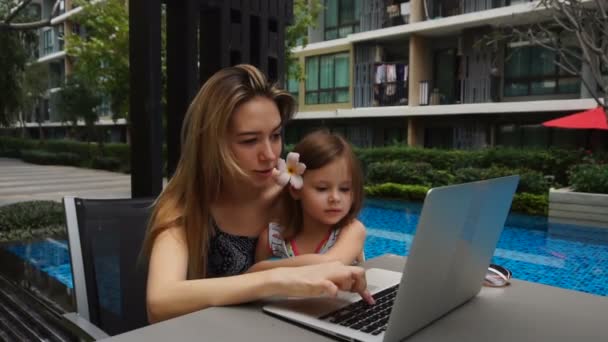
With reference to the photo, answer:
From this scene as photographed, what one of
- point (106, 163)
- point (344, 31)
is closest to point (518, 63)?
point (344, 31)

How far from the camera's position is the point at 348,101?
17406 millimetres

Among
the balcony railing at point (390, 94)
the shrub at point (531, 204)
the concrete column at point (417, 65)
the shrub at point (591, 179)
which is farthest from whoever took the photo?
the balcony railing at point (390, 94)

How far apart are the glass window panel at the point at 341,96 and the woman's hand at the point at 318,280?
16635 millimetres

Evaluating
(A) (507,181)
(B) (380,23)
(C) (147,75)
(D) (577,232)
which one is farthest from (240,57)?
(B) (380,23)

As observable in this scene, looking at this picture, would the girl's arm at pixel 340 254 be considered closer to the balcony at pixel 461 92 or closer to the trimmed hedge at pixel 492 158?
the trimmed hedge at pixel 492 158

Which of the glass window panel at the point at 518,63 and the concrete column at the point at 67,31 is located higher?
the concrete column at the point at 67,31

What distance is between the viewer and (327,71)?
707 inches

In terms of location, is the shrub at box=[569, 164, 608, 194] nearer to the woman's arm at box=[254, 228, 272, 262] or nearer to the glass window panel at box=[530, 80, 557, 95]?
the glass window panel at box=[530, 80, 557, 95]

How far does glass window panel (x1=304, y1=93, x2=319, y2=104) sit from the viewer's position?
60.5 ft

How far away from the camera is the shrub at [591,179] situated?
841cm

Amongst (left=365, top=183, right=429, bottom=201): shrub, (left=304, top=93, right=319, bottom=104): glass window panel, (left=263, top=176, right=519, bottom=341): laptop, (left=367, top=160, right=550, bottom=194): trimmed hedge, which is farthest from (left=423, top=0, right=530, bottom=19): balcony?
(left=263, top=176, right=519, bottom=341): laptop

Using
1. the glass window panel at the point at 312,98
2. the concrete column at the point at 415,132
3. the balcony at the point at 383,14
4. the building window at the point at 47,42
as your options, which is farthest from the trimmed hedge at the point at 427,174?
the building window at the point at 47,42

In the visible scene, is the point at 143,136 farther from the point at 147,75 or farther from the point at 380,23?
the point at 380,23

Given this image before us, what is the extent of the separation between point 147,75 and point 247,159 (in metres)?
1.84
